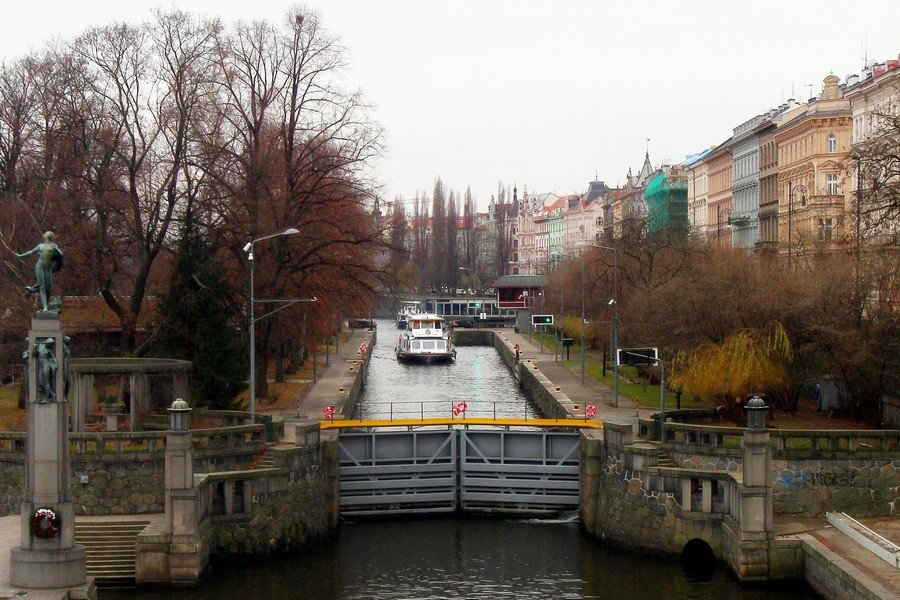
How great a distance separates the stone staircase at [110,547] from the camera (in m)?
35.2

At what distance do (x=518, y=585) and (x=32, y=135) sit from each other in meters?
40.3

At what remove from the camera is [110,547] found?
3612 cm

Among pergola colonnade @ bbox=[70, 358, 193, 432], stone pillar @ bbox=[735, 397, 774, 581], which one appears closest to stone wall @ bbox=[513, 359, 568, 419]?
pergola colonnade @ bbox=[70, 358, 193, 432]

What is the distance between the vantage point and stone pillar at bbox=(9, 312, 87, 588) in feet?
97.4

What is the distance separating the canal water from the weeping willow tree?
7019 millimetres

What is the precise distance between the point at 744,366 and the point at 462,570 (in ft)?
45.5

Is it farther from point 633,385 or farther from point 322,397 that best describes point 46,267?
point 633,385

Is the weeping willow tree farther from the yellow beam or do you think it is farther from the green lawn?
the green lawn

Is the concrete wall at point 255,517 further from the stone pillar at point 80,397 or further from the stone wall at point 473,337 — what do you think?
the stone wall at point 473,337

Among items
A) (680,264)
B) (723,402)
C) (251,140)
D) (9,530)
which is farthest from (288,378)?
(9,530)

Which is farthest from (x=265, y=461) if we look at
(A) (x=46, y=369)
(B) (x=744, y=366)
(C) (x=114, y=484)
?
(B) (x=744, y=366)

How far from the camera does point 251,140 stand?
6378cm

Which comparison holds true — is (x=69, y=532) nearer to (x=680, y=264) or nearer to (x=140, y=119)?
(x=140, y=119)

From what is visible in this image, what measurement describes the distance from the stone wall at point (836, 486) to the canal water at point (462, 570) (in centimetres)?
318
